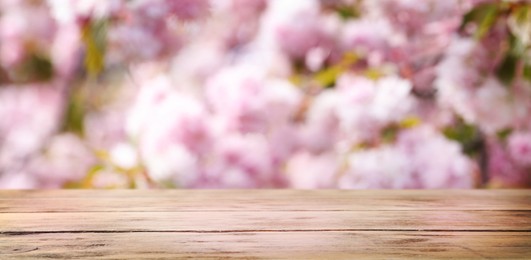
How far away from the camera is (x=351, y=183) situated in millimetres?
1331

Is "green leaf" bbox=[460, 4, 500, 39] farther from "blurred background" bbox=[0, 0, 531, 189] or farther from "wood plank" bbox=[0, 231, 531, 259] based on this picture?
"wood plank" bbox=[0, 231, 531, 259]

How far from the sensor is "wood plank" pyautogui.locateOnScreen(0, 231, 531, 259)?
566 mm

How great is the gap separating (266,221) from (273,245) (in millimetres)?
106

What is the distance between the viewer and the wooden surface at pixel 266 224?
582mm

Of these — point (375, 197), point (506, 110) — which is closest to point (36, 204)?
point (375, 197)

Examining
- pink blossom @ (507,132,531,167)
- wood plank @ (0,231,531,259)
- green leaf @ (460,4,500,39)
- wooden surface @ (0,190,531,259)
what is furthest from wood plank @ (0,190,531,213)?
pink blossom @ (507,132,531,167)

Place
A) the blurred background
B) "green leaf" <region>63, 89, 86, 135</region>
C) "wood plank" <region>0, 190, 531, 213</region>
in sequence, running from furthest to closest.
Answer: "green leaf" <region>63, 89, 86, 135</region> < the blurred background < "wood plank" <region>0, 190, 531, 213</region>

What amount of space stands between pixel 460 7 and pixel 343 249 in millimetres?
932

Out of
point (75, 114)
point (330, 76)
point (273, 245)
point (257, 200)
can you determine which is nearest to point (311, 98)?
point (330, 76)

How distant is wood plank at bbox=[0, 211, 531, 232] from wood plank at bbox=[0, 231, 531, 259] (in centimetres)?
3

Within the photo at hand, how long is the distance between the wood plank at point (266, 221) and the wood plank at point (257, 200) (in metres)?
0.03

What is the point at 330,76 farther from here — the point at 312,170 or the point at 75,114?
the point at 75,114

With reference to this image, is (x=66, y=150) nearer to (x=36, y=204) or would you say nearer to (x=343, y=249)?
(x=36, y=204)

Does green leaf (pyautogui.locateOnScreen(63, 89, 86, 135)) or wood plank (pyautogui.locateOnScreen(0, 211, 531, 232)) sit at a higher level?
green leaf (pyautogui.locateOnScreen(63, 89, 86, 135))
